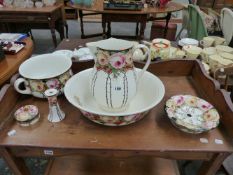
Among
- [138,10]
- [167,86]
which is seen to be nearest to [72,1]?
[138,10]

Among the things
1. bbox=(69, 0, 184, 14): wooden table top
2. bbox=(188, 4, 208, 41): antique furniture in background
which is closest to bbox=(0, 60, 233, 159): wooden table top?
bbox=(188, 4, 208, 41): antique furniture in background

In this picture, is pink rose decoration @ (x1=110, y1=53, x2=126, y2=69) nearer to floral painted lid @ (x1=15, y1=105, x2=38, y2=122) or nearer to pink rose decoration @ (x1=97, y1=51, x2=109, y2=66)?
pink rose decoration @ (x1=97, y1=51, x2=109, y2=66)

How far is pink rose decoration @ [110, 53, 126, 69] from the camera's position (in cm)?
52

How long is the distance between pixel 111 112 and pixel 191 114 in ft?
0.75

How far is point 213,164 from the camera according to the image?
561 millimetres

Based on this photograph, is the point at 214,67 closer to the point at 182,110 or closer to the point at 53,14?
the point at 182,110

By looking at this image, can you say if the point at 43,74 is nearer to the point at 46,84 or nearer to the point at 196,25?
the point at 46,84

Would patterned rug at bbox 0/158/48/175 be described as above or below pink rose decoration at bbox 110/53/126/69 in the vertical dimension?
below

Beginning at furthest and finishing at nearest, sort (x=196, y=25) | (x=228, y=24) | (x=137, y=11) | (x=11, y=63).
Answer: (x=137, y=11), (x=196, y=25), (x=228, y=24), (x=11, y=63)

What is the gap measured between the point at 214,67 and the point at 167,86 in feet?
0.97

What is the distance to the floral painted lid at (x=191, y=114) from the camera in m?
0.53

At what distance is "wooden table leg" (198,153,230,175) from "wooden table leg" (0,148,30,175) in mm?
539

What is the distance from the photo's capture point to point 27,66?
72 cm

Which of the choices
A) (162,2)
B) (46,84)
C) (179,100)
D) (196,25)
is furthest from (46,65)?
(162,2)
